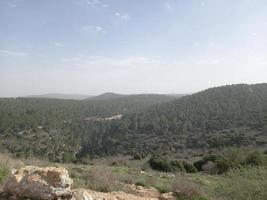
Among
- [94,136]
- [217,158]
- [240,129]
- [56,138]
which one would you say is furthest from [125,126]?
[217,158]

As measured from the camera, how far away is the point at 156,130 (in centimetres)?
7106

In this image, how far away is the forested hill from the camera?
175ft

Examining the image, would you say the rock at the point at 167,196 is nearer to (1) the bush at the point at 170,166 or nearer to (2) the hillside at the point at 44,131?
(1) the bush at the point at 170,166

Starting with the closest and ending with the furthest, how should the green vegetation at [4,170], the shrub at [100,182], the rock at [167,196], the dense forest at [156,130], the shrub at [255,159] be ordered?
the green vegetation at [4,170], the shrub at [100,182], the rock at [167,196], the shrub at [255,159], the dense forest at [156,130]

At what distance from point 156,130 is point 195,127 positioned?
8100mm

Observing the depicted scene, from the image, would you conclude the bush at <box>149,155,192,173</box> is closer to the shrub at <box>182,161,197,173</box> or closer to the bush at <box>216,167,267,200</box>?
the shrub at <box>182,161,197,173</box>

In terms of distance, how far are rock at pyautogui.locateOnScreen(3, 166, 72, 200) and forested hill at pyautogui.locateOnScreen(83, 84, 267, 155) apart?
1663 inches

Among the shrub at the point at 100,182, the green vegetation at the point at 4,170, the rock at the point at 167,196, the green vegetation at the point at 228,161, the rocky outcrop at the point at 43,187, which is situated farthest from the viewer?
the green vegetation at the point at 228,161

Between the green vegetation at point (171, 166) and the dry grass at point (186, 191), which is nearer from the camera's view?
the dry grass at point (186, 191)

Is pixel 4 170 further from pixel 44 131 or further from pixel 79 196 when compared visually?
pixel 44 131

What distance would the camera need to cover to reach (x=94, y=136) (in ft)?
268

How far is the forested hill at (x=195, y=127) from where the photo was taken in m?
53.4

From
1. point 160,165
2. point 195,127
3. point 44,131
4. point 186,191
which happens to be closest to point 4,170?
point 186,191

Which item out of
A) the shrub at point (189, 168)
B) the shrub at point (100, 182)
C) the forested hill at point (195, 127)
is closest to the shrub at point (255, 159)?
the shrub at point (189, 168)
